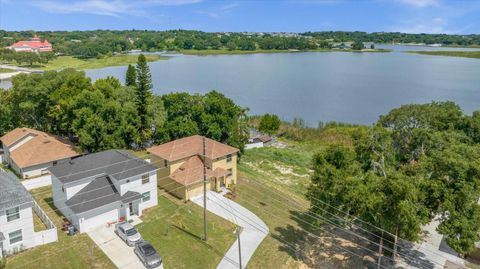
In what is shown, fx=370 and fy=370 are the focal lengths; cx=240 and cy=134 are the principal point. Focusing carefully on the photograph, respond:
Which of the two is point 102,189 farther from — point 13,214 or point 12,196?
point 13,214

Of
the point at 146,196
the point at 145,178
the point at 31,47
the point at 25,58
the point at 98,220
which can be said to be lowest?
the point at 98,220

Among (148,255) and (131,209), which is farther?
(131,209)

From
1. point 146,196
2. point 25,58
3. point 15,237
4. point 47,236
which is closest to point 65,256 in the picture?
point 47,236

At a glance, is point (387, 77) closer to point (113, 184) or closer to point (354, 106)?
point (354, 106)

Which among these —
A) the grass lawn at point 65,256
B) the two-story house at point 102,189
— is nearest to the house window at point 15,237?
the grass lawn at point 65,256

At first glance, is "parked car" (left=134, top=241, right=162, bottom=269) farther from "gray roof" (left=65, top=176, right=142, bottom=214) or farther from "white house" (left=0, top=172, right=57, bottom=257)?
"white house" (left=0, top=172, right=57, bottom=257)

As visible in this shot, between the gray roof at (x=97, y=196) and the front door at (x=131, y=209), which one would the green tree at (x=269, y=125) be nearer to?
the gray roof at (x=97, y=196)

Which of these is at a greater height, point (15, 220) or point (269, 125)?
point (15, 220)
